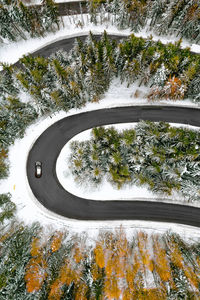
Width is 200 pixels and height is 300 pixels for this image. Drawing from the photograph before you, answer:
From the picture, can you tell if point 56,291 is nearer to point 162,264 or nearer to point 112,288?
point 112,288

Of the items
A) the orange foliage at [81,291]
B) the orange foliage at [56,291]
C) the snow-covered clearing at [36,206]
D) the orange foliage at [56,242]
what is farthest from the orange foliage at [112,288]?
the orange foliage at [56,242]

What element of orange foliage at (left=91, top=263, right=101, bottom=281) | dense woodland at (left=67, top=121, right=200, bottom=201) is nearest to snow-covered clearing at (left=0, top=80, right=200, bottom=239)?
orange foliage at (left=91, top=263, right=101, bottom=281)

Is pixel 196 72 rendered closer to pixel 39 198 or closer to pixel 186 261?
pixel 186 261

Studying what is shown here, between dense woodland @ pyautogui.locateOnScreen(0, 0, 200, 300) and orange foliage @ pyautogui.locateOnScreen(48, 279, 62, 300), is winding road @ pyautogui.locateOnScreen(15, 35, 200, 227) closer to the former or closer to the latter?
dense woodland @ pyautogui.locateOnScreen(0, 0, 200, 300)

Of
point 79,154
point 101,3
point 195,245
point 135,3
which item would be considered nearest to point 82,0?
point 101,3

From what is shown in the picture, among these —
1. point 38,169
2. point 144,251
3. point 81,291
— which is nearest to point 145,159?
point 144,251
